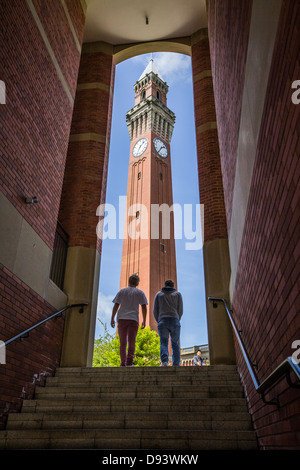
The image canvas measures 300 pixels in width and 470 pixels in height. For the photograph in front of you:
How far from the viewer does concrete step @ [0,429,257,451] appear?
344 cm

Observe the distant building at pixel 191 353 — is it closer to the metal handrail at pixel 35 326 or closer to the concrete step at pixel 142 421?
the metal handrail at pixel 35 326

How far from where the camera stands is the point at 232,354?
22.4ft

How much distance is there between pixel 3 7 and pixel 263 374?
5367mm

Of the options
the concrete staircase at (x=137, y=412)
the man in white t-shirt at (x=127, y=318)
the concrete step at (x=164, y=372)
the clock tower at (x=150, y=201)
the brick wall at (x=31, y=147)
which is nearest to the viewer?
the concrete staircase at (x=137, y=412)

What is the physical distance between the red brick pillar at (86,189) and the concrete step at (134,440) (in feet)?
9.66

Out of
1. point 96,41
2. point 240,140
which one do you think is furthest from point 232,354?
point 96,41

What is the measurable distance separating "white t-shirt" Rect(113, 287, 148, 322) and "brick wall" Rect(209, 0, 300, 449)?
289 cm

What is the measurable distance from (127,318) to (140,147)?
32062mm

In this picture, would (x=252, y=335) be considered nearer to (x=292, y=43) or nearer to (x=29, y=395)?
(x=292, y=43)

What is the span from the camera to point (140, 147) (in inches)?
1448

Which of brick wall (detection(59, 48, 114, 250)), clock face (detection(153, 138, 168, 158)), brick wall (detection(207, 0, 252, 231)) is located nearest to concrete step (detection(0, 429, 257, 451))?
brick wall (detection(207, 0, 252, 231))

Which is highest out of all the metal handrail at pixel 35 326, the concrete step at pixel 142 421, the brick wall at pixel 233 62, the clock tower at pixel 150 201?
the clock tower at pixel 150 201

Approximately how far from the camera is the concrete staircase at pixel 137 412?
3.59 m

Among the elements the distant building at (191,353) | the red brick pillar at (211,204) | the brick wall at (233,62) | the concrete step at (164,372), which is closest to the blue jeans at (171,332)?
→ the concrete step at (164,372)
